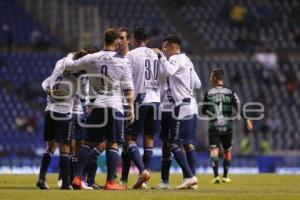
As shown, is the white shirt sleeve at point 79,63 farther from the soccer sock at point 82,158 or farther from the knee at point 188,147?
the knee at point 188,147

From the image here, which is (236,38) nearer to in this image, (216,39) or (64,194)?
(216,39)

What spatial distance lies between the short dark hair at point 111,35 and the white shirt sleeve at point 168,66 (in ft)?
5.01

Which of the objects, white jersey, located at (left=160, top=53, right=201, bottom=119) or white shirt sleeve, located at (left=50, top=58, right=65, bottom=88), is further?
white jersey, located at (left=160, top=53, right=201, bottom=119)

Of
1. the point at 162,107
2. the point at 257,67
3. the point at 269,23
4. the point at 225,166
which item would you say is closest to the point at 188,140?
the point at 162,107

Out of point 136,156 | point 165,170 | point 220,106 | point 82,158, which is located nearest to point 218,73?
point 220,106

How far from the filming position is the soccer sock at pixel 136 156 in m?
17.0

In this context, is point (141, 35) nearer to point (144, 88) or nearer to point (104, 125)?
point (144, 88)

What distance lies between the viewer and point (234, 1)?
4431 centimetres

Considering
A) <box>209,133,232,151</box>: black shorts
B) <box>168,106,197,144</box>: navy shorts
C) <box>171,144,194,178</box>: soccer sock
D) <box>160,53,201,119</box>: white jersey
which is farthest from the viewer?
<box>209,133,232,151</box>: black shorts

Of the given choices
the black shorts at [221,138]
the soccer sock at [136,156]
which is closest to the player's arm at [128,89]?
the soccer sock at [136,156]

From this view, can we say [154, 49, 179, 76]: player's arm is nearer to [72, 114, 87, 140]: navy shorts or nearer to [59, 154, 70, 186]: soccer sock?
[72, 114, 87, 140]: navy shorts

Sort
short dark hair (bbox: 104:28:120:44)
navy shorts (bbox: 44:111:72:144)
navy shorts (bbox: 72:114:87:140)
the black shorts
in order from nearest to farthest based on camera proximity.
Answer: short dark hair (bbox: 104:28:120:44) → navy shorts (bbox: 44:111:72:144) → navy shorts (bbox: 72:114:87:140) → the black shorts

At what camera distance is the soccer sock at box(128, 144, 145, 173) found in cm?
1703

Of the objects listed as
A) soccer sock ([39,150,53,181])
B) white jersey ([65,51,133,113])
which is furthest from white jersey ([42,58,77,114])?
soccer sock ([39,150,53,181])
